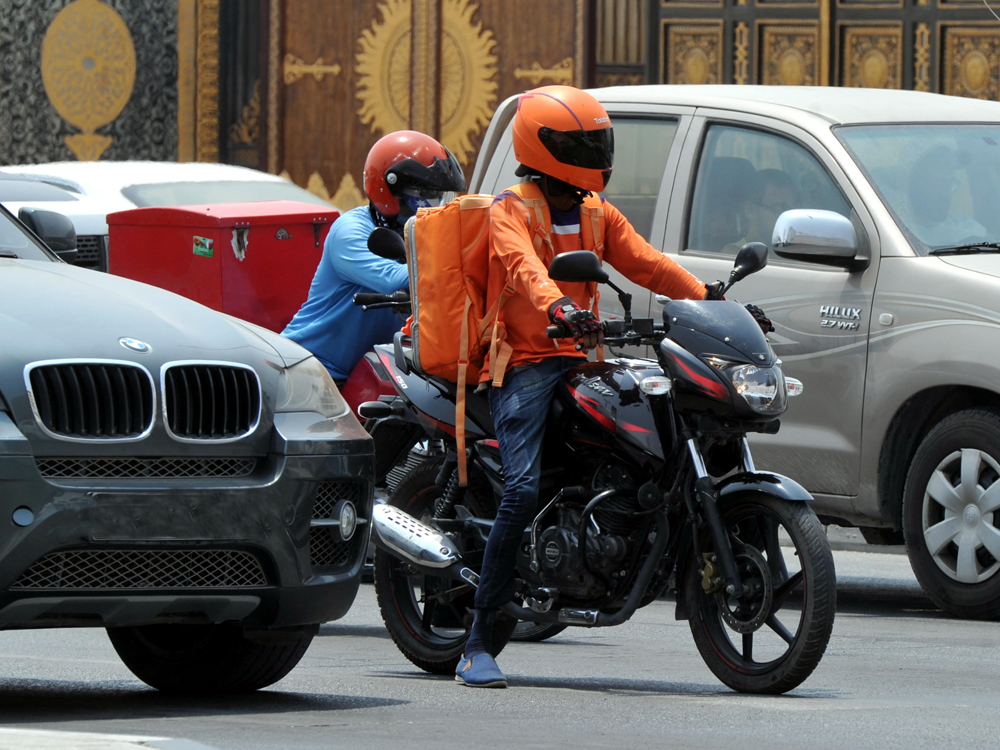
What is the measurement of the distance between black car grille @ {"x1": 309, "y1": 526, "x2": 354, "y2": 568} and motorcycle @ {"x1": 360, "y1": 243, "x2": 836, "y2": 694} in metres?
0.75

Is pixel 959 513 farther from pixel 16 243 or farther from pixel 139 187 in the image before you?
pixel 139 187

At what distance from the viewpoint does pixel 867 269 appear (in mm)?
8648

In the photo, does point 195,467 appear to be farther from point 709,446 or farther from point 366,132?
point 366,132

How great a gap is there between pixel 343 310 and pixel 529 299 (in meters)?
2.06

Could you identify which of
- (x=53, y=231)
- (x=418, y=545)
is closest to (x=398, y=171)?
(x=53, y=231)

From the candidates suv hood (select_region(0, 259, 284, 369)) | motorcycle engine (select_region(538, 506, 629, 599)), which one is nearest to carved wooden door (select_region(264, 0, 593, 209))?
motorcycle engine (select_region(538, 506, 629, 599))

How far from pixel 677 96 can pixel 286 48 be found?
10101 mm

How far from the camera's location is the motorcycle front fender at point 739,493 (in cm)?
618

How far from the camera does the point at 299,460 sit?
5.96 meters

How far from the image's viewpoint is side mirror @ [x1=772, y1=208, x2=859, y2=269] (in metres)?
8.16

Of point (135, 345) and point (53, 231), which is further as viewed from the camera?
point (53, 231)

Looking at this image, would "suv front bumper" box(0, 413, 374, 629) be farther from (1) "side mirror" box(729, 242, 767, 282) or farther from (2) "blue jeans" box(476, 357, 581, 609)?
(1) "side mirror" box(729, 242, 767, 282)

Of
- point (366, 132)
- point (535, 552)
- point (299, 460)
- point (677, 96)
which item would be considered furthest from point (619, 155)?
point (366, 132)

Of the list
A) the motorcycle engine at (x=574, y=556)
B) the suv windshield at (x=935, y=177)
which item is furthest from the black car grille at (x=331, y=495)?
the suv windshield at (x=935, y=177)
